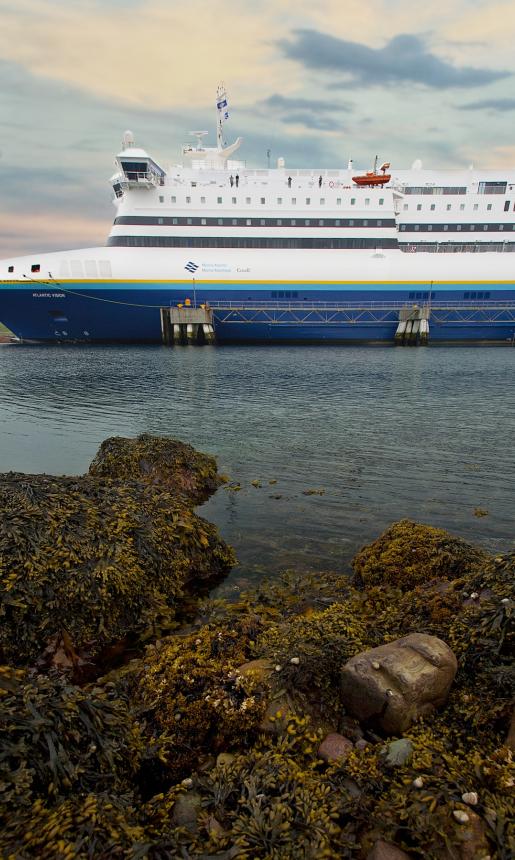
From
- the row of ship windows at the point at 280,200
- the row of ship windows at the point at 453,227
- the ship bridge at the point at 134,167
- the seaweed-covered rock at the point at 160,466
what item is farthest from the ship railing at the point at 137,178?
the seaweed-covered rock at the point at 160,466

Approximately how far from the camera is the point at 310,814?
296 cm

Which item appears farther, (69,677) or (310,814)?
(69,677)

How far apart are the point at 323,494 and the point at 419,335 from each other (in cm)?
4762

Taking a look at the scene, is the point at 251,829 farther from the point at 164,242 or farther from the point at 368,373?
the point at 164,242

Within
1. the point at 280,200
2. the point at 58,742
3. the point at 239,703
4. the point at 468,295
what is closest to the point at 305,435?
the point at 239,703

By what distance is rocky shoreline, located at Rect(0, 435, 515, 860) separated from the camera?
111 inches

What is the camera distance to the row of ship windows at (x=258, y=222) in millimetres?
51031

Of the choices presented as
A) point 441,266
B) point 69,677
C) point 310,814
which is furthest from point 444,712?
point 441,266

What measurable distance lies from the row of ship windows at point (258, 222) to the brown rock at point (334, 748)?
55.3 metres

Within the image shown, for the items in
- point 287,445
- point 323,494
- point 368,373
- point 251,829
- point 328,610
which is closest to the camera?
point 251,829

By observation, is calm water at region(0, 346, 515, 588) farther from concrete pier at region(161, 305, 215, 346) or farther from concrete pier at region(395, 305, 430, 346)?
concrete pier at region(395, 305, 430, 346)

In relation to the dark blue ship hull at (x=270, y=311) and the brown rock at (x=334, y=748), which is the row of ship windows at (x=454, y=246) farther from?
the brown rock at (x=334, y=748)

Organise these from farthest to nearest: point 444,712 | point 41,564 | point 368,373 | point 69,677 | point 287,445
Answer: point 368,373 → point 287,445 → point 41,564 → point 69,677 → point 444,712

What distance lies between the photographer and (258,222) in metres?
52.0
